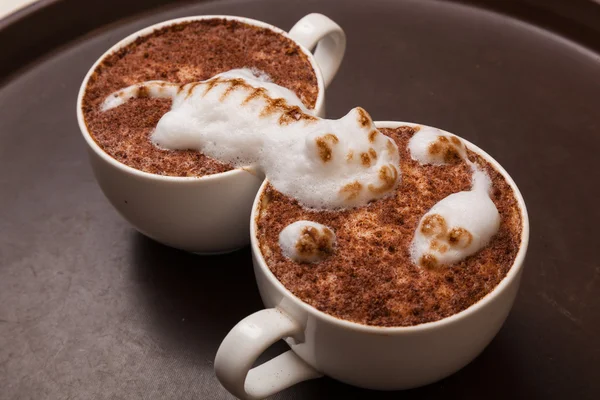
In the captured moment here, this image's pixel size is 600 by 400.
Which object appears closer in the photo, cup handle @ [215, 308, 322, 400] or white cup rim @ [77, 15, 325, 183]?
cup handle @ [215, 308, 322, 400]

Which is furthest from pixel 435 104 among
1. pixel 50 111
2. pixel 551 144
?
pixel 50 111

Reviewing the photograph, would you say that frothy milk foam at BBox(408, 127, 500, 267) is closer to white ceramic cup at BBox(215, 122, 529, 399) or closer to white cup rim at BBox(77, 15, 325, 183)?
white ceramic cup at BBox(215, 122, 529, 399)

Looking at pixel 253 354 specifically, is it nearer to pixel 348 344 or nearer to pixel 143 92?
pixel 348 344

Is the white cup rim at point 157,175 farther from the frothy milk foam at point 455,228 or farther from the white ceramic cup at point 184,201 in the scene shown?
the frothy milk foam at point 455,228

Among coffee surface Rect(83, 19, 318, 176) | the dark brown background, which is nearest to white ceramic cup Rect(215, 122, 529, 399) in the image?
the dark brown background

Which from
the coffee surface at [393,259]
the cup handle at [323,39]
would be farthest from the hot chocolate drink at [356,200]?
the cup handle at [323,39]

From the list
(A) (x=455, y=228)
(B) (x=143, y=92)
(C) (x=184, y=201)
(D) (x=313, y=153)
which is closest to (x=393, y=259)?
(A) (x=455, y=228)

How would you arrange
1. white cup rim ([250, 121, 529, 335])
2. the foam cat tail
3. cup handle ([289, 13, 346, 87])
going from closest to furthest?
white cup rim ([250, 121, 529, 335]) < the foam cat tail < cup handle ([289, 13, 346, 87])
